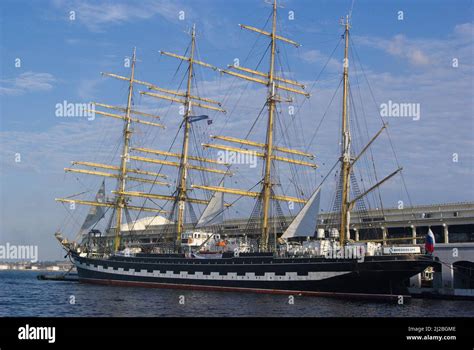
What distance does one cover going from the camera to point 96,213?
84.1 metres

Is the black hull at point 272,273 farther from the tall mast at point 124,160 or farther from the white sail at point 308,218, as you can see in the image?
the tall mast at point 124,160

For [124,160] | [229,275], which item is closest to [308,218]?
[229,275]

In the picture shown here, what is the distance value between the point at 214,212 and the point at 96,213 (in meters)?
25.3

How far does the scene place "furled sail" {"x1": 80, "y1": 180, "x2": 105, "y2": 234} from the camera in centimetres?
8375

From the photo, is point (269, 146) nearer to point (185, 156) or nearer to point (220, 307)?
point (185, 156)

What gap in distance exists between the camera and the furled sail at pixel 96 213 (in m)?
83.8

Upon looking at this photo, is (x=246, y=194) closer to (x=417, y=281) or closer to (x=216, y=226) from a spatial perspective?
(x=216, y=226)

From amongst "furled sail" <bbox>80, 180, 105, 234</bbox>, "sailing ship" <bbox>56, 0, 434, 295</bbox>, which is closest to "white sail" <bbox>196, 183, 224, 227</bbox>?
"sailing ship" <bbox>56, 0, 434, 295</bbox>

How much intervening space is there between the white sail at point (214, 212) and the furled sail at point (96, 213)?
909 inches

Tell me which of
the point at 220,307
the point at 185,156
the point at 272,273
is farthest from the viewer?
the point at 185,156

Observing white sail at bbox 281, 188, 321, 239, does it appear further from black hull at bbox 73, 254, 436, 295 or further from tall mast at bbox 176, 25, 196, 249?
tall mast at bbox 176, 25, 196, 249

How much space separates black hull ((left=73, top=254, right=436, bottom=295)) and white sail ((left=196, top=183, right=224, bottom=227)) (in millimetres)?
5780

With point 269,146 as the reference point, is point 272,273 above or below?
below
